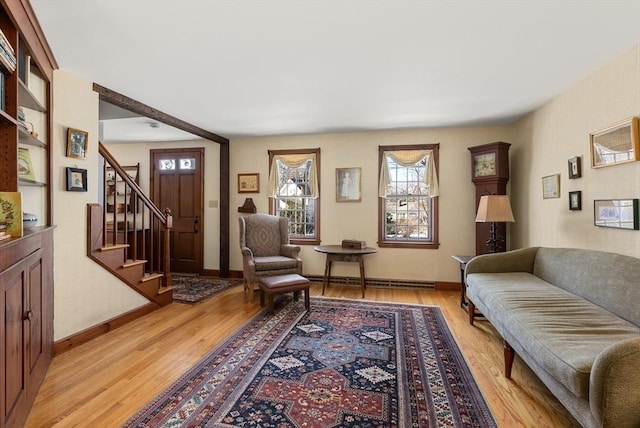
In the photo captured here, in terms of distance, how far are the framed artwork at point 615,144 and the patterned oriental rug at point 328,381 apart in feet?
6.36

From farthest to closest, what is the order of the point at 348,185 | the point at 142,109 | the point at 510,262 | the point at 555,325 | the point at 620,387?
1. the point at 348,185
2. the point at 142,109
3. the point at 510,262
4. the point at 555,325
5. the point at 620,387

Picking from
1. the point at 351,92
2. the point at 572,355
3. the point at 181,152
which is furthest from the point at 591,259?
the point at 181,152

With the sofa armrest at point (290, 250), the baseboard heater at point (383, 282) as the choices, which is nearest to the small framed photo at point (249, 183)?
the sofa armrest at point (290, 250)

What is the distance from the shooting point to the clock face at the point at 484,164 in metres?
4.16

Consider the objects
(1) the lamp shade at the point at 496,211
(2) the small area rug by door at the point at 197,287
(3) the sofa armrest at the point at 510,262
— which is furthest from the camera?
(2) the small area rug by door at the point at 197,287

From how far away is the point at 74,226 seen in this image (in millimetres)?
2807

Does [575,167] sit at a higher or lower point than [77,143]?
lower

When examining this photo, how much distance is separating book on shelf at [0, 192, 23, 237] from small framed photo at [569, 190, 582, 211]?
4.16m

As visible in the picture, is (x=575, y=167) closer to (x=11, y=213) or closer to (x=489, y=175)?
(x=489, y=175)

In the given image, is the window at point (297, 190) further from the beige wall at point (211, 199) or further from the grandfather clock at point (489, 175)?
the grandfather clock at point (489, 175)

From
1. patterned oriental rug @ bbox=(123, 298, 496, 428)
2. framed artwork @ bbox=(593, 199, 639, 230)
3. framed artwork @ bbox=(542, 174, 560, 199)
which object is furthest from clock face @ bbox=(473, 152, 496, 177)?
patterned oriental rug @ bbox=(123, 298, 496, 428)

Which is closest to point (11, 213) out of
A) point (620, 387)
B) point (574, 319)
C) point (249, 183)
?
point (620, 387)

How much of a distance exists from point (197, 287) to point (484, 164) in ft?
14.4

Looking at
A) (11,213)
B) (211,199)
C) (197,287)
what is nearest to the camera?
(11,213)
